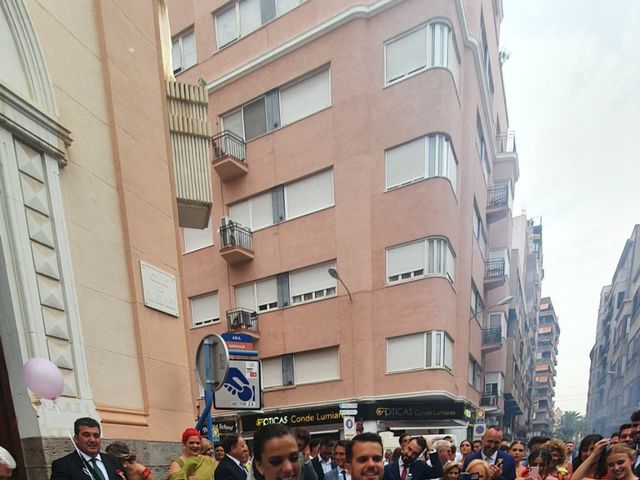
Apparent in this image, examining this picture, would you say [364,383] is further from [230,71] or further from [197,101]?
[230,71]

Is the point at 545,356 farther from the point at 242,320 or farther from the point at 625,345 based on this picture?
the point at 242,320

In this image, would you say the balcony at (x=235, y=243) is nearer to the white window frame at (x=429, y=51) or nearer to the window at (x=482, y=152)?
the white window frame at (x=429, y=51)

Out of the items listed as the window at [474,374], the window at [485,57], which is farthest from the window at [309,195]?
the window at [474,374]

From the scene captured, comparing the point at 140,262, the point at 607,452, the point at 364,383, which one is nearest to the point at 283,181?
the point at 364,383

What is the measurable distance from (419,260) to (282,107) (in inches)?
348

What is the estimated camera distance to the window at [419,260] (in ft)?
53.4

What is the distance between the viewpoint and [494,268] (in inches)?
1056

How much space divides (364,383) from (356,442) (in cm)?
1449

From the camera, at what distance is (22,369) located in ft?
13.9

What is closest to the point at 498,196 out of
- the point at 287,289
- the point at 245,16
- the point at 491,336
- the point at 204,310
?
the point at 491,336

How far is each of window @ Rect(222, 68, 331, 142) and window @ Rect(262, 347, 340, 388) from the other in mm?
9724

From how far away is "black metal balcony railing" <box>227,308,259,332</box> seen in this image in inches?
732

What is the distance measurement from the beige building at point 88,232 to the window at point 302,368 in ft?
36.1

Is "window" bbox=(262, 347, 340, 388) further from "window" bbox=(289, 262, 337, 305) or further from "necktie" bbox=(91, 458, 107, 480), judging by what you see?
"necktie" bbox=(91, 458, 107, 480)
